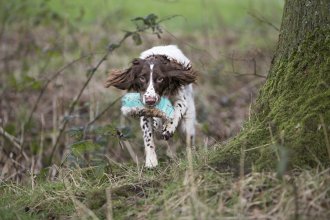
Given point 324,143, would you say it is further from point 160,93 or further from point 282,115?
point 160,93

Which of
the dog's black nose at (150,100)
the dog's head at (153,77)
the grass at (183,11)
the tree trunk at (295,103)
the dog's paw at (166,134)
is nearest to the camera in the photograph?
the tree trunk at (295,103)

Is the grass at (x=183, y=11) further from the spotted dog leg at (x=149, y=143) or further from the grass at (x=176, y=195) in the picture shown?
the grass at (x=176, y=195)

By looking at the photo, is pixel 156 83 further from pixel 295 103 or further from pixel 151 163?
pixel 295 103

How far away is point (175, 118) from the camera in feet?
17.4

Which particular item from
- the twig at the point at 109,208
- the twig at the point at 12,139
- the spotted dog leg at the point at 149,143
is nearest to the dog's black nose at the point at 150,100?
the spotted dog leg at the point at 149,143

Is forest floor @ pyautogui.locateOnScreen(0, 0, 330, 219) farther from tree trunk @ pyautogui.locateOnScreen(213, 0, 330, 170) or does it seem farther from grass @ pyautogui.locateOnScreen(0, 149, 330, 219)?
tree trunk @ pyautogui.locateOnScreen(213, 0, 330, 170)

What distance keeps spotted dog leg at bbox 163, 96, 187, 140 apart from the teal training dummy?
0.09m

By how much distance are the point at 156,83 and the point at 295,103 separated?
113 cm

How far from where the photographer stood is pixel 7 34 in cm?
1208

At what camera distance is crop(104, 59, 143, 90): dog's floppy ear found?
515 centimetres

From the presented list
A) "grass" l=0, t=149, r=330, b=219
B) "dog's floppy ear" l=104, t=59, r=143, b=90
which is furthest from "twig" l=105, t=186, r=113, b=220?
"dog's floppy ear" l=104, t=59, r=143, b=90

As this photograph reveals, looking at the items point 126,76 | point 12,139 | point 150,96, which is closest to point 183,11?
point 12,139

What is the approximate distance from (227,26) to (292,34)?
31.4 ft

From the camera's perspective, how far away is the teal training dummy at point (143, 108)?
502 cm
